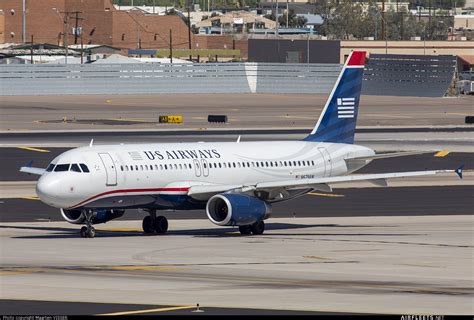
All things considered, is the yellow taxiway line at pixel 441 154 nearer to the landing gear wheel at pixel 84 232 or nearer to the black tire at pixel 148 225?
the black tire at pixel 148 225

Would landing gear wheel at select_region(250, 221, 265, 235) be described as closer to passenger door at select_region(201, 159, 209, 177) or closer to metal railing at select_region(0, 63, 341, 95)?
passenger door at select_region(201, 159, 209, 177)

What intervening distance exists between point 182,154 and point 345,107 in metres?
10.2

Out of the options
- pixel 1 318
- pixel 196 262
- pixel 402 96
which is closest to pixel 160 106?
pixel 402 96

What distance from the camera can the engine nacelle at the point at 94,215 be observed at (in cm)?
5281

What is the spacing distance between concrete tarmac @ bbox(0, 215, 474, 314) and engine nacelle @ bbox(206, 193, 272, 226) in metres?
0.77

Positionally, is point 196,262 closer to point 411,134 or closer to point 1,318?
point 1,318

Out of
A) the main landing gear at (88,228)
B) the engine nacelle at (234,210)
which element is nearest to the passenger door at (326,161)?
the engine nacelle at (234,210)

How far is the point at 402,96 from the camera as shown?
169 m

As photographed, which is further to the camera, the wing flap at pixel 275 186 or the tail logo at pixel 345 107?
the tail logo at pixel 345 107

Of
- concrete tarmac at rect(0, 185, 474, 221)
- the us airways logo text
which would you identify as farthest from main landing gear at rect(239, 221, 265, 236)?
concrete tarmac at rect(0, 185, 474, 221)

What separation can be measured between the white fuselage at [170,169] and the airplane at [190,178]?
4cm

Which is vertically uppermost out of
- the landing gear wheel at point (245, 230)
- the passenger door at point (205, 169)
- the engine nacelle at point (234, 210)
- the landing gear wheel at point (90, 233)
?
the passenger door at point (205, 169)

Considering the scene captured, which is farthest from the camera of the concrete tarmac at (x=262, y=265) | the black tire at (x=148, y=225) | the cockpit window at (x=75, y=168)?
the black tire at (x=148, y=225)

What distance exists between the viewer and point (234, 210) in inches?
2039
